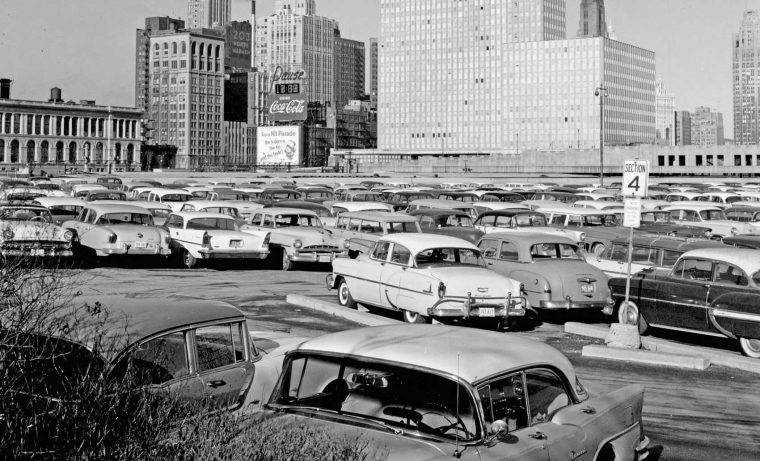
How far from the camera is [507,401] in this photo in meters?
6.00

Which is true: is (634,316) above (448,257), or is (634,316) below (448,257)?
below

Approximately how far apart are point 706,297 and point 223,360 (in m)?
9.23

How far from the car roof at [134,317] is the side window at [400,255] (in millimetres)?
7656

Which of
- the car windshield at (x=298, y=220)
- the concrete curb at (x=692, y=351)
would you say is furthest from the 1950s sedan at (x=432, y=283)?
the car windshield at (x=298, y=220)

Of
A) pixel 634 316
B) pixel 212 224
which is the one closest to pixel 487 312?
pixel 634 316

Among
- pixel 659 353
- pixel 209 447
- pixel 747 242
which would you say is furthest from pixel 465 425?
pixel 747 242

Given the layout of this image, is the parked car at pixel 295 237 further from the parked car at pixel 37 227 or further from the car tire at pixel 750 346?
the car tire at pixel 750 346

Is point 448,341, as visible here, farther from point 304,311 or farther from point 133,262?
point 133,262

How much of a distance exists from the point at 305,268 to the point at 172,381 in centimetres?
1806

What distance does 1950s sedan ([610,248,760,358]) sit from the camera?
13.6m

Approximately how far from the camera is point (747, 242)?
21000mm

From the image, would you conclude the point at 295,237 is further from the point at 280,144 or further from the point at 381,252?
the point at 280,144

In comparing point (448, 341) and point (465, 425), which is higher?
point (448, 341)

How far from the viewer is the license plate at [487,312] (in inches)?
577
